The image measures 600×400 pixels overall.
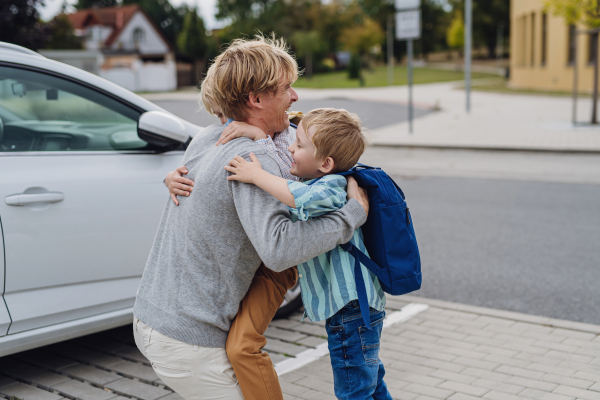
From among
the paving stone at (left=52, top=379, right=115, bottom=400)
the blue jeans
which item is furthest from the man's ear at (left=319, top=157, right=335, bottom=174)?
the paving stone at (left=52, top=379, right=115, bottom=400)

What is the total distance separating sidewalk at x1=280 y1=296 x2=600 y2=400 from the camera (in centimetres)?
321

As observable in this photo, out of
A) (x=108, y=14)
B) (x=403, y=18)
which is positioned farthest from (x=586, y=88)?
(x=108, y=14)

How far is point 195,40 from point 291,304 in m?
52.6

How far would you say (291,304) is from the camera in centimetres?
432

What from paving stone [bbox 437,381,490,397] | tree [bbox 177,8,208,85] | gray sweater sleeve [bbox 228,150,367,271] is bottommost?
paving stone [bbox 437,381,490,397]

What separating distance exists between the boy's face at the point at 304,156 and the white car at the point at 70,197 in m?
1.35

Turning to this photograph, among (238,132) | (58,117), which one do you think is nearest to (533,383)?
(238,132)

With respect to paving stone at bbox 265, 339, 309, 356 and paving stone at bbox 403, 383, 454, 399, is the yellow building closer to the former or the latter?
paving stone at bbox 265, 339, 309, 356

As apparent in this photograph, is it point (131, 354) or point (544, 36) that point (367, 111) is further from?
point (131, 354)

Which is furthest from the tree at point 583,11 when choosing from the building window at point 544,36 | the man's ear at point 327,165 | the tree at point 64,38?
the tree at point 64,38

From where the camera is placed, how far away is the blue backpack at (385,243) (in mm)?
2092

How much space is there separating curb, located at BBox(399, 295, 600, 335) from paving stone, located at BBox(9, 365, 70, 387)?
246 cm

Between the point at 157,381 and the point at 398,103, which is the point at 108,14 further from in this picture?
the point at 157,381

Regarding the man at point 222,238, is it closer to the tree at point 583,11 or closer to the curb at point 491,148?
the curb at point 491,148
